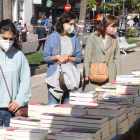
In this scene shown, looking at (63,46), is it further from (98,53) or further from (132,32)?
(132,32)

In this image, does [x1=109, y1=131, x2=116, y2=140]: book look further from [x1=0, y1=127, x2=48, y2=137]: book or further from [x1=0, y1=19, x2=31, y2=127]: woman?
[x1=0, y1=19, x2=31, y2=127]: woman

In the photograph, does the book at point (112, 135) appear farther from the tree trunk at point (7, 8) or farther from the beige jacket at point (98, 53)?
the tree trunk at point (7, 8)

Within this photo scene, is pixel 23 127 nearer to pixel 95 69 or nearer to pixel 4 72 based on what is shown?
pixel 4 72

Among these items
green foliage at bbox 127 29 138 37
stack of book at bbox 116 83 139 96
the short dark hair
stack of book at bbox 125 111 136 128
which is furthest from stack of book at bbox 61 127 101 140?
green foliage at bbox 127 29 138 37

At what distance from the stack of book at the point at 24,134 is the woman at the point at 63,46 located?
1944mm

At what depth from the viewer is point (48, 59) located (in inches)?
189

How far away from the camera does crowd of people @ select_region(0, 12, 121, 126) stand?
357 centimetres

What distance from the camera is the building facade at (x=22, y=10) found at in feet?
135

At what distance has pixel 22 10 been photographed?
141ft

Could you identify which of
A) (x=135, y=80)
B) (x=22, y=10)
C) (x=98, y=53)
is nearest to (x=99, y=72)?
(x=98, y=53)

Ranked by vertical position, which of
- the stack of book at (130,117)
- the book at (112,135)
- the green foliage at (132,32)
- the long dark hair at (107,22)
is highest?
the long dark hair at (107,22)

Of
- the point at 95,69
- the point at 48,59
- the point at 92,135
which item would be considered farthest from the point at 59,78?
the point at 92,135

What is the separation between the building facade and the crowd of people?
36671 mm

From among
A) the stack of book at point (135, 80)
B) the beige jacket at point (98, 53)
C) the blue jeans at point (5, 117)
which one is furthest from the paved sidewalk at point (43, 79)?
the blue jeans at point (5, 117)
